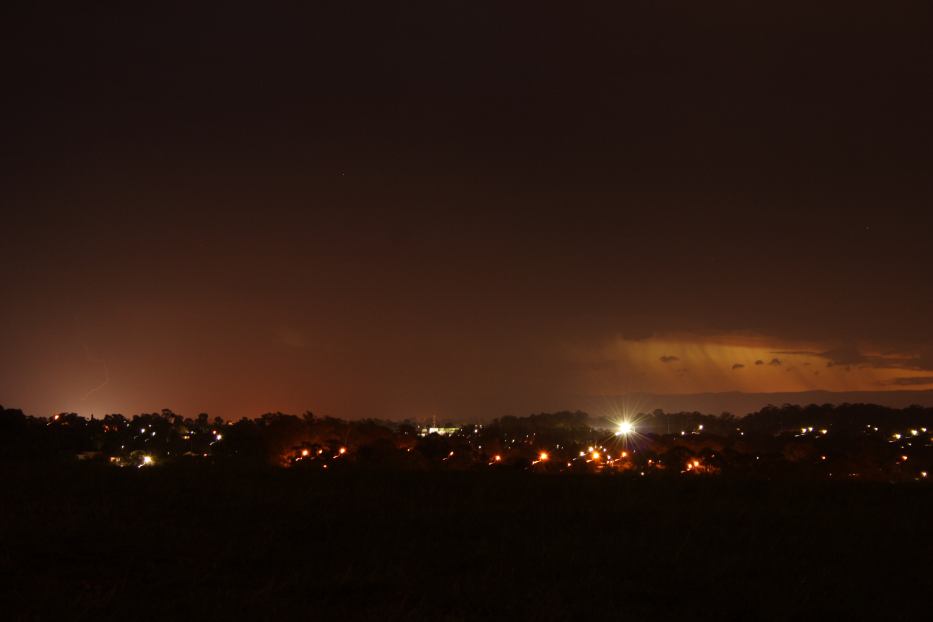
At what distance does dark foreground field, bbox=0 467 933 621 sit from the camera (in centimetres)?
583

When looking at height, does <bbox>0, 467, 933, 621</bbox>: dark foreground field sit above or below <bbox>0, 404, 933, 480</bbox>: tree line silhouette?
below

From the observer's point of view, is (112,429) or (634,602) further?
(112,429)

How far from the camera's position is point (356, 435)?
68.6 feet

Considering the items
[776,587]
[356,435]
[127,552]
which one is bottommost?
[776,587]

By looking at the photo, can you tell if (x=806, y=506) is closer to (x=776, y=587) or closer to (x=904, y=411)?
(x=776, y=587)

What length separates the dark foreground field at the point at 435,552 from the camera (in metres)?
5.83

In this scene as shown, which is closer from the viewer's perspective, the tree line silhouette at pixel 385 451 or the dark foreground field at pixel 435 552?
the dark foreground field at pixel 435 552

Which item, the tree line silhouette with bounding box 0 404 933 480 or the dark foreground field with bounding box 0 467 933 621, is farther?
the tree line silhouette with bounding box 0 404 933 480

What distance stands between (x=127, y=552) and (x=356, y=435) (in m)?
14.0

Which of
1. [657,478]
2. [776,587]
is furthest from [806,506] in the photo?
[776,587]

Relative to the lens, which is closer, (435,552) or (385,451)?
(435,552)

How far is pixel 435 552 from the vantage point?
7.50 m

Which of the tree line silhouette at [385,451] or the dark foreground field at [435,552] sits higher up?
the tree line silhouette at [385,451]

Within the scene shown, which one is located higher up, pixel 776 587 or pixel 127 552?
pixel 127 552
